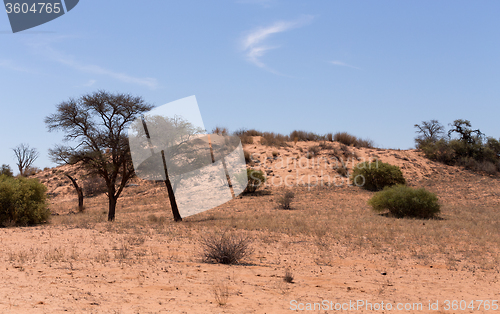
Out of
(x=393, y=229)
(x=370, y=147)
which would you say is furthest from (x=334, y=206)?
(x=370, y=147)

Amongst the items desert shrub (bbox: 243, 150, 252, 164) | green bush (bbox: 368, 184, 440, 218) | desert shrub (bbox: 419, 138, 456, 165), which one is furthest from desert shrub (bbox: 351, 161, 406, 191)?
desert shrub (bbox: 419, 138, 456, 165)

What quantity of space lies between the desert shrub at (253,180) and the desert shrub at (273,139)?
32.8ft

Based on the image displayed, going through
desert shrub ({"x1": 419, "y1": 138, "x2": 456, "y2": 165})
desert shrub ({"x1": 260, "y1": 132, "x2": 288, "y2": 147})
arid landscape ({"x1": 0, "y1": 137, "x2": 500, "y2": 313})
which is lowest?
arid landscape ({"x1": 0, "y1": 137, "x2": 500, "y2": 313})

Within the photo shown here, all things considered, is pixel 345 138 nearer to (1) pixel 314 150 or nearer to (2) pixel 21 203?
(1) pixel 314 150

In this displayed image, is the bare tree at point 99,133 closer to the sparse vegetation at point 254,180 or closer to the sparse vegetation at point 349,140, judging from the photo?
the sparse vegetation at point 254,180

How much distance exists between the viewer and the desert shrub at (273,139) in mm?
41916

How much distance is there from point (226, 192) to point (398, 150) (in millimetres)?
23402

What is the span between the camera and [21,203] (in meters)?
15.6

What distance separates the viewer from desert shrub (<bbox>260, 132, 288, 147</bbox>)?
41916 mm

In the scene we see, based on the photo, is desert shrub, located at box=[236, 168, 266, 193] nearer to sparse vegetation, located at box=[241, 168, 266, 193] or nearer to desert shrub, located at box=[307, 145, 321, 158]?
sparse vegetation, located at box=[241, 168, 266, 193]

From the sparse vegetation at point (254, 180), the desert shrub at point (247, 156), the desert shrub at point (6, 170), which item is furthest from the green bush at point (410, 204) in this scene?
the desert shrub at point (6, 170)

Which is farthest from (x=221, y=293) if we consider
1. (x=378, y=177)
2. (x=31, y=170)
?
(x=31, y=170)

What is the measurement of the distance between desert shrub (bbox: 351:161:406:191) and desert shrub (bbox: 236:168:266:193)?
27.4 ft

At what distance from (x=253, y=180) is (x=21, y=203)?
59.4ft
